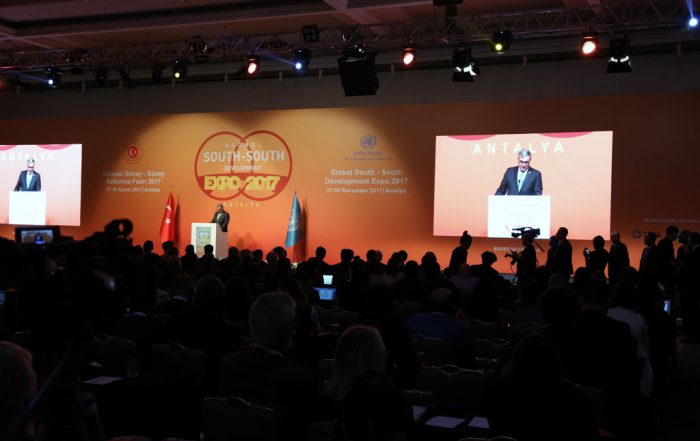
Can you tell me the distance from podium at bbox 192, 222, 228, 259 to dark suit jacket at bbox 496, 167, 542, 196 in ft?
16.6

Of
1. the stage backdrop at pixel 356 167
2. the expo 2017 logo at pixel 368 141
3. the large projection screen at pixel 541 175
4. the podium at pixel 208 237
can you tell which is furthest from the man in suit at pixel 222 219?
the large projection screen at pixel 541 175

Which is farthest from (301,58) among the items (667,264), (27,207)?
(27,207)

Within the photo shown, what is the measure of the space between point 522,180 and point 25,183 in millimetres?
10352

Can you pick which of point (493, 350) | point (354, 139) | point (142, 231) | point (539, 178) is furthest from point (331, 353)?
point (142, 231)

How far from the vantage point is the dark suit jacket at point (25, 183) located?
15773mm

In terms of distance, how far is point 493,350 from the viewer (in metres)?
4.84

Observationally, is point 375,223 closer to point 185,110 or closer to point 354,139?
point 354,139

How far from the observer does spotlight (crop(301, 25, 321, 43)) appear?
1155cm

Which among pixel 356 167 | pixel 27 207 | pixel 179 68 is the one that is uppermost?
pixel 179 68

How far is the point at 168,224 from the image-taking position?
14.8 meters

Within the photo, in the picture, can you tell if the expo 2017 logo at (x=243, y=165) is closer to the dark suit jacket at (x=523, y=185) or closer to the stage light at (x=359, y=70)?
the stage light at (x=359, y=70)

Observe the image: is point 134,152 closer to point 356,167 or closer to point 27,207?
point 27,207

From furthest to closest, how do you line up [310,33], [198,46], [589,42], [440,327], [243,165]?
[243,165] → [198,46] → [310,33] → [589,42] → [440,327]

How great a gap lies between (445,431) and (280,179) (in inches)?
460
